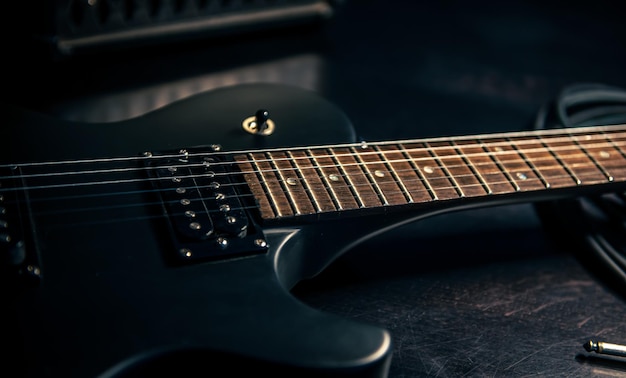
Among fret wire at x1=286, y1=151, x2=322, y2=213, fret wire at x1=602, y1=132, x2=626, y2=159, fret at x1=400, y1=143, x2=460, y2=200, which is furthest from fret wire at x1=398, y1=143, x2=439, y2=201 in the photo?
fret wire at x1=602, y1=132, x2=626, y2=159

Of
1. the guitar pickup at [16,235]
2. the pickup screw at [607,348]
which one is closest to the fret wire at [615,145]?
the pickup screw at [607,348]

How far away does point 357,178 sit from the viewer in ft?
2.02

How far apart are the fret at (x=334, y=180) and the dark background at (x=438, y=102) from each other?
9 cm

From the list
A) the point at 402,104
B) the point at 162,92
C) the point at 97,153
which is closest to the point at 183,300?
the point at 97,153

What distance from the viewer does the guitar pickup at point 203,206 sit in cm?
54

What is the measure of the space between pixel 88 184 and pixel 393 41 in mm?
594

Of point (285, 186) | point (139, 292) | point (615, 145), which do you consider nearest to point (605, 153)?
point (615, 145)

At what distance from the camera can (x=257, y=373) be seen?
0.48m

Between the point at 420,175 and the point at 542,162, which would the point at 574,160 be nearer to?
the point at 542,162

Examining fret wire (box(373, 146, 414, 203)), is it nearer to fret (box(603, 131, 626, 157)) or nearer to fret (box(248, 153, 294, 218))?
fret (box(248, 153, 294, 218))

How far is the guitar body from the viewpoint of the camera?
1.53ft

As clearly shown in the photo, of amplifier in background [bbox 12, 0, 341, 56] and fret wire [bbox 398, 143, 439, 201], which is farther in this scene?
amplifier in background [bbox 12, 0, 341, 56]

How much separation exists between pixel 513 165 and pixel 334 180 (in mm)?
182

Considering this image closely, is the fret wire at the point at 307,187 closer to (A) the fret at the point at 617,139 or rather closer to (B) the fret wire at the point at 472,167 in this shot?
(B) the fret wire at the point at 472,167
